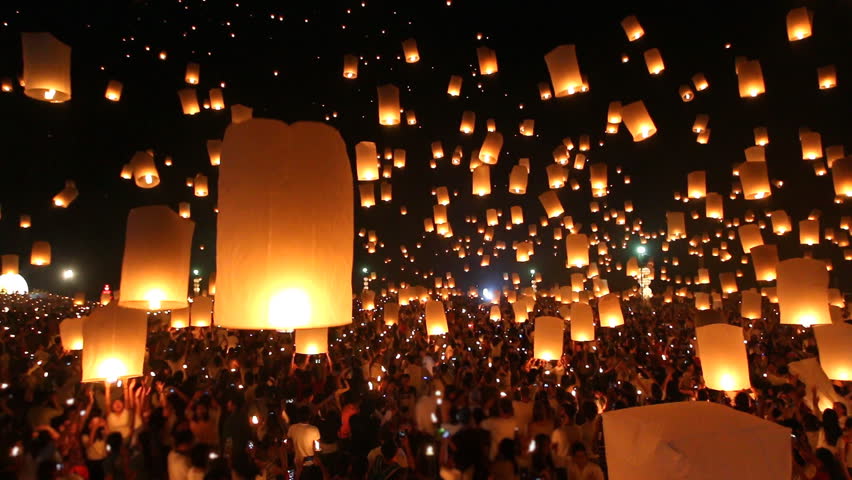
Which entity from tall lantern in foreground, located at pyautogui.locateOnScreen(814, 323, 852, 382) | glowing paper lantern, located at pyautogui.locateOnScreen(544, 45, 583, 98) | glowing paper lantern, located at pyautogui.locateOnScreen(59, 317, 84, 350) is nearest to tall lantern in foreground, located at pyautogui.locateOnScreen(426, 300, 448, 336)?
glowing paper lantern, located at pyautogui.locateOnScreen(544, 45, 583, 98)

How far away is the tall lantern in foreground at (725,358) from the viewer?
5.18 metres

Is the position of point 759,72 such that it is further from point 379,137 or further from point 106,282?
point 106,282

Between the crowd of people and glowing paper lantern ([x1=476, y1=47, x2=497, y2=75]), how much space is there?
14.8ft

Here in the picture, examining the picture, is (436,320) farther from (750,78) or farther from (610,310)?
(750,78)

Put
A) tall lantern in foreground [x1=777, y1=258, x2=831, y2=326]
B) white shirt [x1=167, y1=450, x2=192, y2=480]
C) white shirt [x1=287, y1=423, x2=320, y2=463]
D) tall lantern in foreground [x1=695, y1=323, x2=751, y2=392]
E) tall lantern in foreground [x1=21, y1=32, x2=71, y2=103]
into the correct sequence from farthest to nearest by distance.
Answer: tall lantern in foreground [x1=777, y1=258, x2=831, y2=326] → tall lantern in foreground [x1=695, y1=323, x2=751, y2=392] → white shirt [x1=287, y1=423, x2=320, y2=463] → tall lantern in foreground [x1=21, y1=32, x2=71, y2=103] → white shirt [x1=167, y1=450, x2=192, y2=480]

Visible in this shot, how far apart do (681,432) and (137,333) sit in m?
4.06

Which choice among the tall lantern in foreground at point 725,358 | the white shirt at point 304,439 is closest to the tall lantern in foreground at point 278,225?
the white shirt at point 304,439

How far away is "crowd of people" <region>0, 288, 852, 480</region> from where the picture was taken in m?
4.38

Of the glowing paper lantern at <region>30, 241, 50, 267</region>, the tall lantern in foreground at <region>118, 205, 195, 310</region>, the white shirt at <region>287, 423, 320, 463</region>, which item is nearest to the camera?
the tall lantern in foreground at <region>118, 205, 195, 310</region>

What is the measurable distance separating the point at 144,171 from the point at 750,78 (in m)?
8.15

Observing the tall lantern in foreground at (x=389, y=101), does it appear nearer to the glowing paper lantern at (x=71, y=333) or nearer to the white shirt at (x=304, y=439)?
the white shirt at (x=304, y=439)

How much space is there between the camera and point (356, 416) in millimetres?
5691

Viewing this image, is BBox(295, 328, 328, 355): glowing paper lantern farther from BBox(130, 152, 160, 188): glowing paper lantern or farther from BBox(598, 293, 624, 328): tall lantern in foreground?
BBox(598, 293, 624, 328): tall lantern in foreground

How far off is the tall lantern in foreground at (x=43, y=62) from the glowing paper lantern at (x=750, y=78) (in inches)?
315
